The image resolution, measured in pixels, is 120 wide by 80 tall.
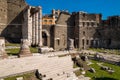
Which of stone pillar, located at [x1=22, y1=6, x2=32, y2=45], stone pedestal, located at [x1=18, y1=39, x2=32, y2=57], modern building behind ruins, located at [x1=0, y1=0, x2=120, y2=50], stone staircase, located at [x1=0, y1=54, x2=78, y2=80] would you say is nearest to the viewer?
stone staircase, located at [x1=0, y1=54, x2=78, y2=80]

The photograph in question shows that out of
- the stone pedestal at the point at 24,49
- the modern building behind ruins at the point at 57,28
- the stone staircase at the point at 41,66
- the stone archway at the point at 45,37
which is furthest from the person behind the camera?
the stone archway at the point at 45,37

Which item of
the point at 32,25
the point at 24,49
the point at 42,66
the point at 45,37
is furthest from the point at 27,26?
the point at 42,66

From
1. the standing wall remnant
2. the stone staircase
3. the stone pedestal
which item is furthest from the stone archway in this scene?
the stone pedestal

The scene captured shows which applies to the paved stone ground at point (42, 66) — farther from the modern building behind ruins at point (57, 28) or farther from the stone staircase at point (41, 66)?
the modern building behind ruins at point (57, 28)

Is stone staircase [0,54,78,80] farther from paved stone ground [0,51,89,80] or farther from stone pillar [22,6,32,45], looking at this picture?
stone pillar [22,6,32,45]

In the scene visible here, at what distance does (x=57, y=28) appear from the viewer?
41.1 metres

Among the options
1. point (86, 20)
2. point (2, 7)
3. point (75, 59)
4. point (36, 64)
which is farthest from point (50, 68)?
point (86, 20)

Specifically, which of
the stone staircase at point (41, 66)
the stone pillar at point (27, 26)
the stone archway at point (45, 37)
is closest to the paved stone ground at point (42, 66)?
the stone staircase at point (41, 66)

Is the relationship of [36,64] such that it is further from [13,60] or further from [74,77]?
[74,77]

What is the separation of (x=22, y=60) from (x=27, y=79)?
212 centimetres

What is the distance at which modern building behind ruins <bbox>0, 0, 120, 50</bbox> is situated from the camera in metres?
32.8

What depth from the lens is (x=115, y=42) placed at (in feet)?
144

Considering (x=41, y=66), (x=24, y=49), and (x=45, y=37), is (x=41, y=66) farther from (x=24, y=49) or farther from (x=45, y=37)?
(x=45, y=37)

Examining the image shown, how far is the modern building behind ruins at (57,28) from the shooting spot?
32.8m
